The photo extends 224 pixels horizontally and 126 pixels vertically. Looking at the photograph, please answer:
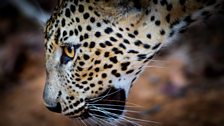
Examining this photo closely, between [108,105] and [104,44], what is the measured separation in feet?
1.66

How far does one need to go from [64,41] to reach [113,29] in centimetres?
38

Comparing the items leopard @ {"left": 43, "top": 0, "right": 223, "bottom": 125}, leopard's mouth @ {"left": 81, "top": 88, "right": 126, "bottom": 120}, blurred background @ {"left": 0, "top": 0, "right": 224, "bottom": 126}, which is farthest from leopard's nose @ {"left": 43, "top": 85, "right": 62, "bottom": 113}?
blurred background @ {"left": 0, "top": 0, "right": 224, "bottom": 126}

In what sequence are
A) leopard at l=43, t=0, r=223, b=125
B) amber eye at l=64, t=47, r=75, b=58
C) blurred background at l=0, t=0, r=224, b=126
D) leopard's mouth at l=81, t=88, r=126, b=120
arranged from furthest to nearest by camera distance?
1. blurred background at l=0, t=0, r=224, b=126
2. leopard's mouth at l=81, t=88, r=126, b=120
3. amber eye at l=64, t=47, r=75, b=58
4. leopard at l=43, t=0, r=223, b=125

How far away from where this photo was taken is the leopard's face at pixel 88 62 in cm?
372

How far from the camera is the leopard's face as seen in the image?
372cm

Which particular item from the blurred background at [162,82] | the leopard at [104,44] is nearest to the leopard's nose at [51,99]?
the leopard at [104,44]

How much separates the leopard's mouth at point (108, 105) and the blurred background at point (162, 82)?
132 centimetres

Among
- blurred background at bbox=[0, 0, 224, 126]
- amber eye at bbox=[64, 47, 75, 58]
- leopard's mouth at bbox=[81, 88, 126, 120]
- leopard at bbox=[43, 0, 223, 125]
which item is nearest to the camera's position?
leopard at bbox=[43, 0, 223, 125]

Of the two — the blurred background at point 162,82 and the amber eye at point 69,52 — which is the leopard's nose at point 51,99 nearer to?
→ the amber eye at point 69,52

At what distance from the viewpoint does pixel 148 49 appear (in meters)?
3.77

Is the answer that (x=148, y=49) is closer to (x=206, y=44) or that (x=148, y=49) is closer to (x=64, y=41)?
(x=64, y=41)

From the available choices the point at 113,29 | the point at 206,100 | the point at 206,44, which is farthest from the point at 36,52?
the point at 113,29

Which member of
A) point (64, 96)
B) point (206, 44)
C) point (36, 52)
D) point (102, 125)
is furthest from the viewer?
point (36, 52)

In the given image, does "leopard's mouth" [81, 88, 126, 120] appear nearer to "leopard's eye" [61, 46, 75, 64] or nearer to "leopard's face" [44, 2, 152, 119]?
"leopard's face" [44, 2, 152, 119]
